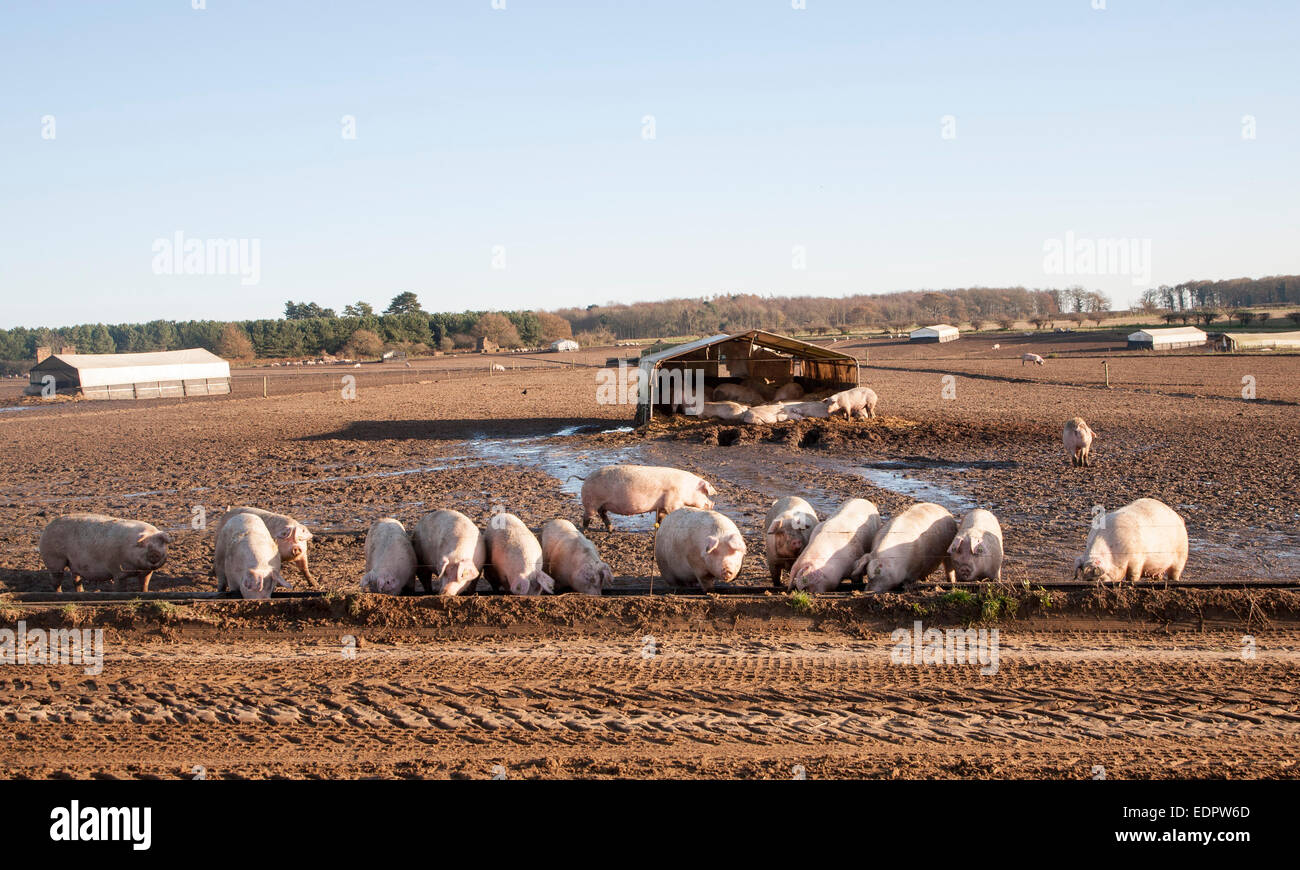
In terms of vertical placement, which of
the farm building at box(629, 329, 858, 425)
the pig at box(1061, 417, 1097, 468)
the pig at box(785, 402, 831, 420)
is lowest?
the pig at box(1061, 417, 1097, 468)

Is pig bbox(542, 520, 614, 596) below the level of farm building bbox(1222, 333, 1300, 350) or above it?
below

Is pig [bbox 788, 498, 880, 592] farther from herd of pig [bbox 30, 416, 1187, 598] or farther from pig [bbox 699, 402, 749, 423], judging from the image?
pig [bbox 699, 402, 749, 423]

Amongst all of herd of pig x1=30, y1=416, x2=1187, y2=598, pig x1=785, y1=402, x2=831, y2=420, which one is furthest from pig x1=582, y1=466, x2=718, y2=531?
pig x1=785, y1=402, x2=831, y2=420

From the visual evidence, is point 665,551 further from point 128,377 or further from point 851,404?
point 128,377

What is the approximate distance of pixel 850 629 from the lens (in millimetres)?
7426

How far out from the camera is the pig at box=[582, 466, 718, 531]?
485 inches

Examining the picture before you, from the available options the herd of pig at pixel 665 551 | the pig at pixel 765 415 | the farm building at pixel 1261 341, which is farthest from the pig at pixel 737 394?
the farm building at pixel 1261 341

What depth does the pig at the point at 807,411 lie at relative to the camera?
2377cm

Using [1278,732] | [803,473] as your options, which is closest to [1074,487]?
[803,473]

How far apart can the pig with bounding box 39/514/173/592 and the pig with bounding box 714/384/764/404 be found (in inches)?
761
